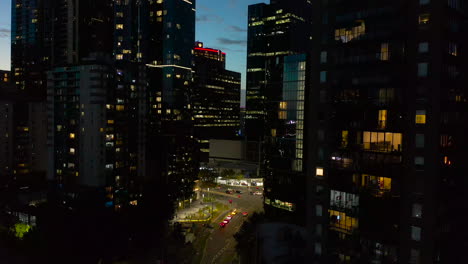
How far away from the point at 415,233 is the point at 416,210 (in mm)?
2452

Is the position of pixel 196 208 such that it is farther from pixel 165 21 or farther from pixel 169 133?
pixel 165 21

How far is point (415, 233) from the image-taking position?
40.7 meters

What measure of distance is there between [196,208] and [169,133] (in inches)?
1083

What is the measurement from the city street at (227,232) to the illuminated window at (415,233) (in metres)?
35.4

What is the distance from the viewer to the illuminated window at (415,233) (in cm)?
4050

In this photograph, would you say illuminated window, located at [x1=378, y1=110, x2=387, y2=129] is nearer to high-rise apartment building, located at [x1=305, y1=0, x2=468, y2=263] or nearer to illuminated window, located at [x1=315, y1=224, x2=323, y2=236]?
high-rise apartment building, located at [x1=305, y1=0, x2=468, y2=263]

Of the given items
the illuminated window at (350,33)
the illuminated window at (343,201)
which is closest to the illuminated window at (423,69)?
the illuminated window at (350,33)

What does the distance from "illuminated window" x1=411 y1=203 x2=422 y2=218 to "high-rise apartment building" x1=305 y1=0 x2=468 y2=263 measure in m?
0.10

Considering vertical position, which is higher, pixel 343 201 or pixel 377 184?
pixel 377 184

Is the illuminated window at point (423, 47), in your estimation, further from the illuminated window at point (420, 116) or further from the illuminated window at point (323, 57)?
the illuminated window at point (323, 57)

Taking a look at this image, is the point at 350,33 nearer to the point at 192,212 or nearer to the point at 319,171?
the point at 319,171

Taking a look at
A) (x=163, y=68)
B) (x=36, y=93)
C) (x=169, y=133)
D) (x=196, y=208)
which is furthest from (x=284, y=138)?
(x=36, y=93)

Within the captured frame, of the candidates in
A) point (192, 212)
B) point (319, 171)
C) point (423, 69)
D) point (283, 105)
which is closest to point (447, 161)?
point (423, 69)

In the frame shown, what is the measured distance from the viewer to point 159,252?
7231 cm
